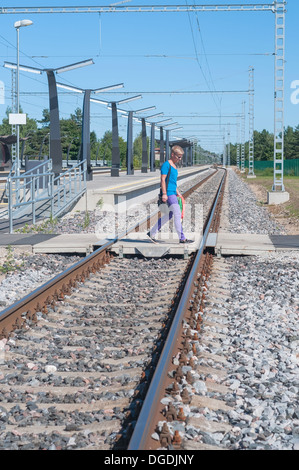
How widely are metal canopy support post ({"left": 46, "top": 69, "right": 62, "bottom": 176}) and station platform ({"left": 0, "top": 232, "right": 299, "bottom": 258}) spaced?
47.6 feet

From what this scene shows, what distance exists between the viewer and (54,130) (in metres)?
27.7

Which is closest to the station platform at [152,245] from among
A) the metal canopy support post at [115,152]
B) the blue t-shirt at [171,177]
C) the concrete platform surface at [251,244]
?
the concrete platform surface at [251,244]

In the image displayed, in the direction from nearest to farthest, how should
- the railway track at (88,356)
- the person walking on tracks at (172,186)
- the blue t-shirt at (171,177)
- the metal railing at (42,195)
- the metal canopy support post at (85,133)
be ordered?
1. the railway track at (88,356)
2. the person walking on tracks at (172,186)
3. the blue t-shirt at (171,177)
4. the metal railing at (42,195)
5. the metal canopy support post at (85,133)

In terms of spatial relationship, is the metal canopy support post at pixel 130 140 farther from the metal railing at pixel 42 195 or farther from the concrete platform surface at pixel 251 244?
the concrete platform surface at pixel 251 244

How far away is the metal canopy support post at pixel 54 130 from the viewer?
2720cm

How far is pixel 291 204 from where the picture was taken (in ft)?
86.5

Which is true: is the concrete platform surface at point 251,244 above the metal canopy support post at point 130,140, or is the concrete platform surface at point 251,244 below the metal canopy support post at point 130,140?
below

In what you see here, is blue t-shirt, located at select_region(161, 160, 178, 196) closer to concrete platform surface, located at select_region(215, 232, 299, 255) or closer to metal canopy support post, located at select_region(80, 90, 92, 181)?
concrete platform surface, located at select_region(215, 232, 299, 255)

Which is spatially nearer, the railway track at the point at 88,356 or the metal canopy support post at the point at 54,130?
the railway track at the point at 88,356

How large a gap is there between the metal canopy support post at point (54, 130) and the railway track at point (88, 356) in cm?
1830

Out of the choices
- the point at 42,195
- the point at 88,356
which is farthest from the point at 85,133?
the point at 88,356

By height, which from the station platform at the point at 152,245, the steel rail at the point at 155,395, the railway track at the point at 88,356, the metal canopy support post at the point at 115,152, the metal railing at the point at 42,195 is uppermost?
the metal canopy support post at the point at 115,152

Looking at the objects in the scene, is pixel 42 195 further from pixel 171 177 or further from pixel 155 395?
pixel 155 395

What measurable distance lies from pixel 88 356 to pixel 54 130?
75.0 ft
